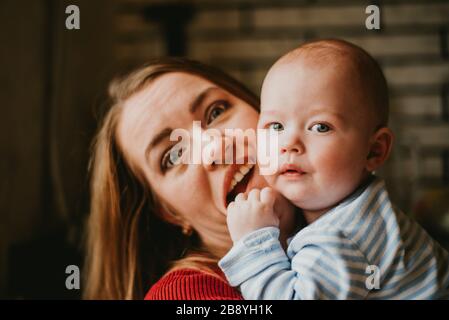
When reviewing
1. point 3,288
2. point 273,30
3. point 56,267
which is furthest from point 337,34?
point 3,288

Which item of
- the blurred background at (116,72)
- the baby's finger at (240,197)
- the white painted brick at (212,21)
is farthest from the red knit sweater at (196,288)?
the white painted brick at (212,21)

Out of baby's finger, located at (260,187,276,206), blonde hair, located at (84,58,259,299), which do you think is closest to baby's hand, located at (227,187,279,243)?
baby's finger, located at (260,187,276,206)

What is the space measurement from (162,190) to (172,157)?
63mm

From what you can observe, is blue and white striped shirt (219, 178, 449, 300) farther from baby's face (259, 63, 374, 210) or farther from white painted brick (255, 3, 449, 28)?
white painted brick (255, 3, 449, 28)

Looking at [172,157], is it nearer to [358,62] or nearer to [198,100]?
[198,100]

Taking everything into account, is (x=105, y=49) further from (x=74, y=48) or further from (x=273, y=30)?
(x=273, y=30)

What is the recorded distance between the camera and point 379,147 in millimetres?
746

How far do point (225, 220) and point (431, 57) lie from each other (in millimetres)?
476

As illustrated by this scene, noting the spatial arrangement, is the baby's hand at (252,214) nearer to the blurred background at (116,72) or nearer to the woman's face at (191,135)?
the woman's face at (191,135)

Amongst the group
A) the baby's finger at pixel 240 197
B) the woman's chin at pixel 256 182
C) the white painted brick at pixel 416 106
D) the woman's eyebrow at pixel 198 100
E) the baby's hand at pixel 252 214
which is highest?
the woman's eyebrow at pixel 198 100

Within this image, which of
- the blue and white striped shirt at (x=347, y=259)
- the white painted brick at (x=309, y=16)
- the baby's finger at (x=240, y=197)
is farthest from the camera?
the white painted brick at (x=309, y=16)

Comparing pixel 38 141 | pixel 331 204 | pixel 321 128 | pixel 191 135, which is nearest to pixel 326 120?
pixel 321 128

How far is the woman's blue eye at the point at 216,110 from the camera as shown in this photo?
0.82 meters

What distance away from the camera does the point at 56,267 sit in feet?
3.18
